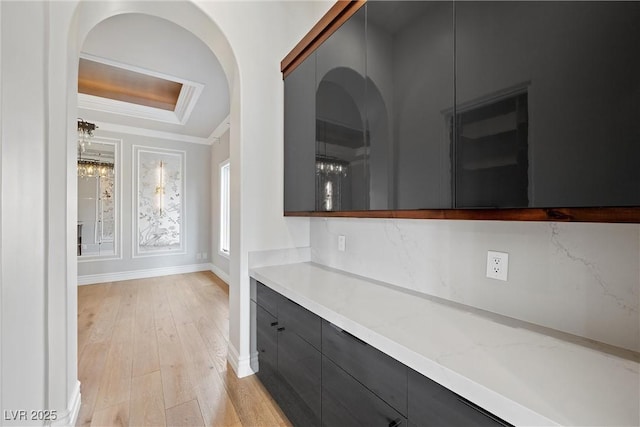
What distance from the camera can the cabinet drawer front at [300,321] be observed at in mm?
1308

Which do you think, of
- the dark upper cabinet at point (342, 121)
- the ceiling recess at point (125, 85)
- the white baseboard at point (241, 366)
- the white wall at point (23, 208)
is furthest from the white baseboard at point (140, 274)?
the dark upper cabinet at point (342, 121)

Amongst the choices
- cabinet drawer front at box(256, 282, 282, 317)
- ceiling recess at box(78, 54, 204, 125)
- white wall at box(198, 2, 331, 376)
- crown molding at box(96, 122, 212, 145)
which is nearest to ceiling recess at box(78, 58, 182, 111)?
ceiling recess at box(78, 54, 204, 125)

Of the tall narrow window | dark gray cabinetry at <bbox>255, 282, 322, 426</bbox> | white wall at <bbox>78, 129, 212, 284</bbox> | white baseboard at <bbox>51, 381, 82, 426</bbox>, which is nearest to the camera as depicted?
dark gray cabinetry at <bbox>255, 282, 322, 426</bbox>

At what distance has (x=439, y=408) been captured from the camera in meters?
0.78

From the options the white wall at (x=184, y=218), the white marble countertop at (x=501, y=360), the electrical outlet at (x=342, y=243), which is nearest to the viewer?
the white marble countertop at (x=501, y=360)

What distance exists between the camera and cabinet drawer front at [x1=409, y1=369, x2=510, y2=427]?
2.28 ft

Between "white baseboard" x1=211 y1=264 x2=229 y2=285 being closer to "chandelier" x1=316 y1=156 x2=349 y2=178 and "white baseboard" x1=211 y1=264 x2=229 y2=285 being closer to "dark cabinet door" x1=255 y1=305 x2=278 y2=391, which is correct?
"dark cabinet door" x1=255 y1=305 x2=278 y2=391

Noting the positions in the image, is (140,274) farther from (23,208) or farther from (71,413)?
(23,208)

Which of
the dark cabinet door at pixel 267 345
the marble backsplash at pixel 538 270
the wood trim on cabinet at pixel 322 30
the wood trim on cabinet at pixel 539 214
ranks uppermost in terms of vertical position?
the wood trim on cabinet at pixel 322 30

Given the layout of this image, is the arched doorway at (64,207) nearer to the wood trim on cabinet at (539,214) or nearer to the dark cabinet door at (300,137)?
the dark cabinet door at (300,137)

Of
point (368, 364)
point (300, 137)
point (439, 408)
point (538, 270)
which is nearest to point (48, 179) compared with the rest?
point (300, 137)

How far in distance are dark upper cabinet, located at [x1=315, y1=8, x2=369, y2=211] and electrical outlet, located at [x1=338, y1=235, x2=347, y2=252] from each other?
33 centimetres

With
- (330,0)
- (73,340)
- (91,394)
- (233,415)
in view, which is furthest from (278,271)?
(330,0)

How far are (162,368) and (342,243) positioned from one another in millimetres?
1747
